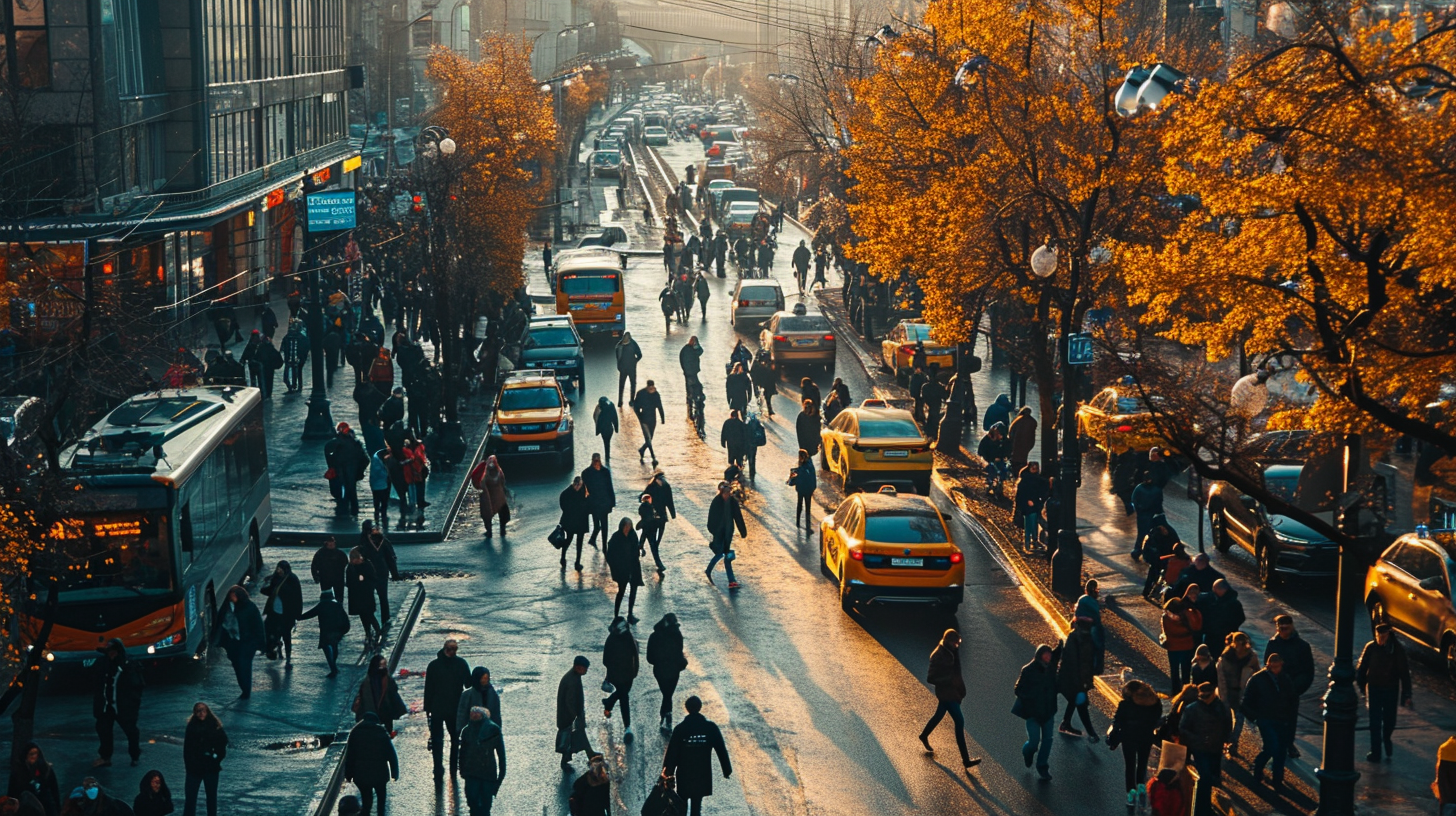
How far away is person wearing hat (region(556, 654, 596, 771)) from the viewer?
1555cm

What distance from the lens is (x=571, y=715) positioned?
1564 centimetres

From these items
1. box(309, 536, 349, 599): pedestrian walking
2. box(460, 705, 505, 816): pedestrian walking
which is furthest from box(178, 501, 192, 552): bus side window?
box(460, 705, 505, 816): pedestrian walking

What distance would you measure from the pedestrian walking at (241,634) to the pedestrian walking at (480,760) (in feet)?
16.2

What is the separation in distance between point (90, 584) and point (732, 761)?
7404mm

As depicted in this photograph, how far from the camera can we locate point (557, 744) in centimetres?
1586

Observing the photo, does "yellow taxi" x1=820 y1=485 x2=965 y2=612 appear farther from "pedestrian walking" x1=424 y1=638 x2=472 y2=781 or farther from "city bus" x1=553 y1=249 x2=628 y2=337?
"city bus" x1=553 y1=249 x2=628 y2=337

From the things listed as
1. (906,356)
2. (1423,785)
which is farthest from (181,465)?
(906,356)

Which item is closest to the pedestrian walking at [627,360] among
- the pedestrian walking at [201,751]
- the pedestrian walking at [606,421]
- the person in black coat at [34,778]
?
the pedestrian walking at [606,421]

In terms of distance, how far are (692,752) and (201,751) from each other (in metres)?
4.25

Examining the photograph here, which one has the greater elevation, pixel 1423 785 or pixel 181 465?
pixel 181 465

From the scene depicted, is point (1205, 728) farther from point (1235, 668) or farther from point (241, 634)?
point (241, 634)

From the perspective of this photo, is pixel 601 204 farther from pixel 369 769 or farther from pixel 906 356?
pixel 369 769

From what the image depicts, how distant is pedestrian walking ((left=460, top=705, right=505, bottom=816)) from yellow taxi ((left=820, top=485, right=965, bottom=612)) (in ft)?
25.2

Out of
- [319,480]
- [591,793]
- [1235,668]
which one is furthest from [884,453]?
[591,793]
